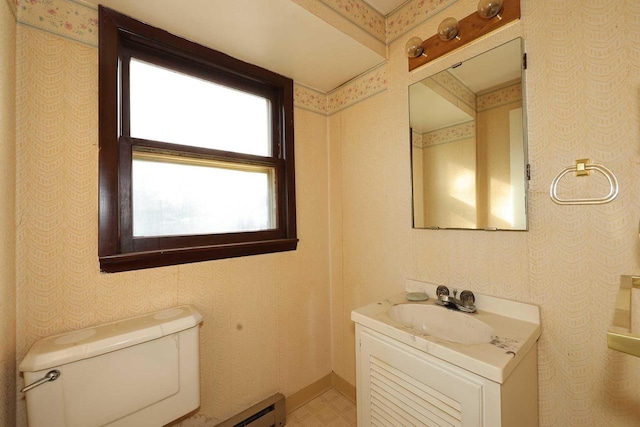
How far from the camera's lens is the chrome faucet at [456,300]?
1.12 meters

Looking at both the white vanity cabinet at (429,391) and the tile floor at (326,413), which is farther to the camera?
the tile floor at (326,413)

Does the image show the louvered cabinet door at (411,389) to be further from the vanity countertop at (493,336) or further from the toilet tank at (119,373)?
the toilet tank at (119,373)

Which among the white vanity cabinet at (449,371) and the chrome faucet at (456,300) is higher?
the chrome faucet at (456,300)

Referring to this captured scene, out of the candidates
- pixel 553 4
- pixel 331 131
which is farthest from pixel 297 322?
pixel 553 4

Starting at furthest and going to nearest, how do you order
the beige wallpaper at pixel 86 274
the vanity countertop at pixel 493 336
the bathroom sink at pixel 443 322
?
1. the bathroom sink at pixel 443 322
2. the beige wallpaper at pixel 86 274
3. the vanity countertop at pixel 493 336

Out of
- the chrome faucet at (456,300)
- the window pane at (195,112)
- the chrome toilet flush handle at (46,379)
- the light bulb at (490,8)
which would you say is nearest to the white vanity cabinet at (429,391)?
the chrome faucet at (456,300)

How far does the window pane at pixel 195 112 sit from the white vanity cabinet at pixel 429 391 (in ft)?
3.98

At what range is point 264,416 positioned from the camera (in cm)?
142

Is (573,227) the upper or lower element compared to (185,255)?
upper

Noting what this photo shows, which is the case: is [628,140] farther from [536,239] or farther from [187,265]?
[187,265]

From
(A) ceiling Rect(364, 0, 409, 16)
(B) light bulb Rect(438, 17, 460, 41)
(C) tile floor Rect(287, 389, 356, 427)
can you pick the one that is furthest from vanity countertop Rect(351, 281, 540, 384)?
(A) ceiling Rect(364, 0, 409, 16)

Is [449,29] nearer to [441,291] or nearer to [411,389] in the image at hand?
[441,291]

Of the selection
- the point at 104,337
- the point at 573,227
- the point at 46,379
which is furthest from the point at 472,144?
the point at 46,379

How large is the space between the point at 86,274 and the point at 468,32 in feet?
6.30
